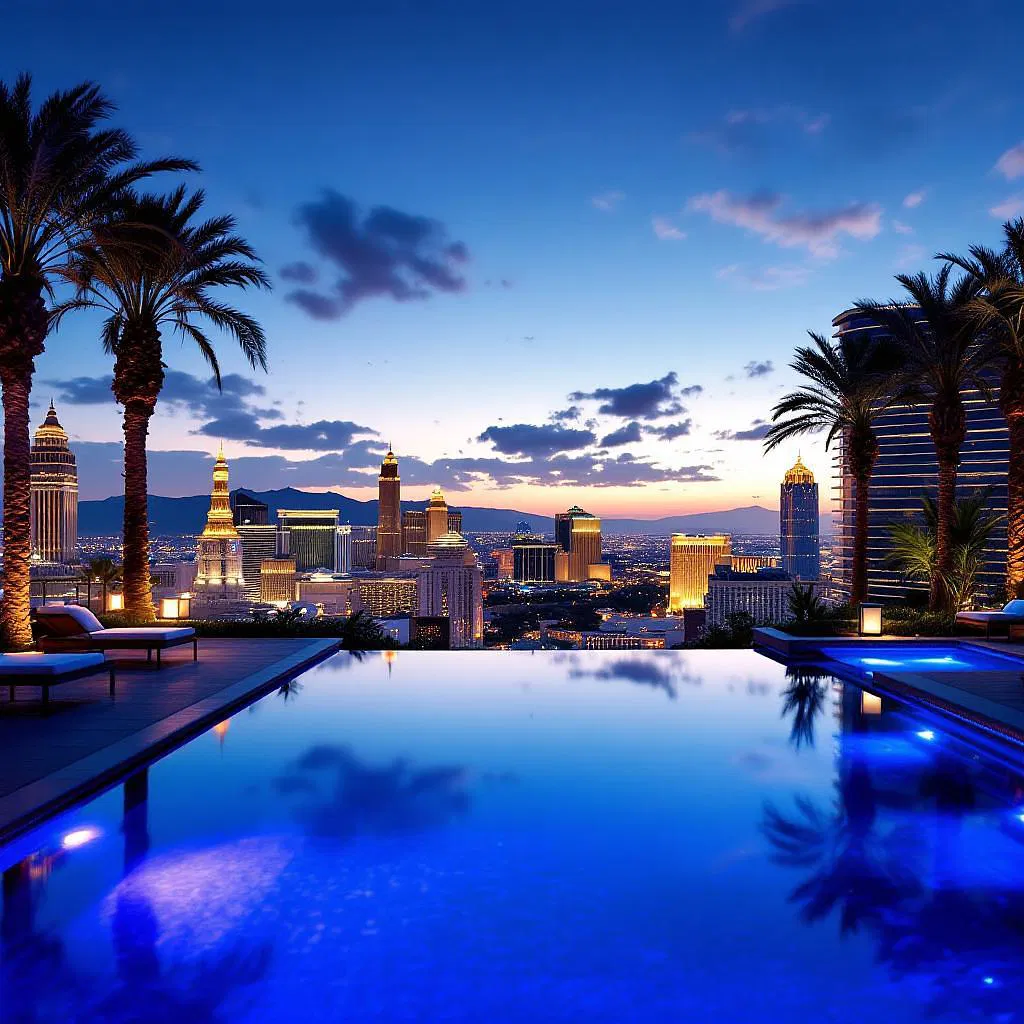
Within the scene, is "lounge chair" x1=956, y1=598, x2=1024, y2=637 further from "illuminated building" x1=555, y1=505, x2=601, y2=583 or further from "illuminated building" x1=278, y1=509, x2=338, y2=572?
"illuminated building" x1=278, y1=509, x2=338, y2=572

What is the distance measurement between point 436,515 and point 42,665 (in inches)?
3420

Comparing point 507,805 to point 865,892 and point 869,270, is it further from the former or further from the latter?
point 869,270

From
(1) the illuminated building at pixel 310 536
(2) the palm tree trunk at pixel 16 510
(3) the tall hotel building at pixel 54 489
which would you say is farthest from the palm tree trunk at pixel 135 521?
(1) the illuminated building at pixel 310 536

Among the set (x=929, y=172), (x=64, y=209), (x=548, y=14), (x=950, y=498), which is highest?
(x=548, y=14)

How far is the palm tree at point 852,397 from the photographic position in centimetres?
1739

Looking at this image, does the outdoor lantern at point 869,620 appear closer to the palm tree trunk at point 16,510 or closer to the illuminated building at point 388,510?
the palm tree trunk at point 16,510

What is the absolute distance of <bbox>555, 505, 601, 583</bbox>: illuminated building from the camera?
123812mm

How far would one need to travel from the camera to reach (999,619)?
43.2 ft

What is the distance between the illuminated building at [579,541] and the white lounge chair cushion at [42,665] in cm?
11284

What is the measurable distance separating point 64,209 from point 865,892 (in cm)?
1376

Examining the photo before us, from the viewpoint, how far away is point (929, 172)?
60.0 feet

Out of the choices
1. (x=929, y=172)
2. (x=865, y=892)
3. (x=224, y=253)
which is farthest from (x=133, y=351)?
(x=929, y=172)

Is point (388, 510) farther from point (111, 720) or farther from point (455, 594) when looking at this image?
point (111, 720)

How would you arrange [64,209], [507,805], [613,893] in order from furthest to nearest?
1. [64,209]
2. [507,805]
3. [613,893]
